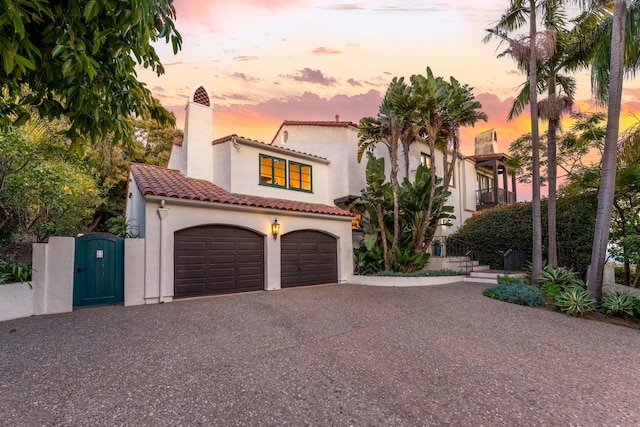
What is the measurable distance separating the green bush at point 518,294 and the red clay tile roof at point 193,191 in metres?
6.27

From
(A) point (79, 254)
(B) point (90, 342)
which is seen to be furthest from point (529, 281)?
(A) point (79, 254)

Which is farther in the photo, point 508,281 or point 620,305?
point 508,281

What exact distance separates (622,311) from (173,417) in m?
10.0

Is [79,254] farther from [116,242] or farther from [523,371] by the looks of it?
[523,371]

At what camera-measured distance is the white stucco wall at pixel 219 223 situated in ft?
28.0

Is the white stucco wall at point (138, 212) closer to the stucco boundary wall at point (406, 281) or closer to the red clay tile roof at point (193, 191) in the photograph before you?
the red clay tile roof at point (193, 191)

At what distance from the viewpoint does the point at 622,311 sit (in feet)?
25.5

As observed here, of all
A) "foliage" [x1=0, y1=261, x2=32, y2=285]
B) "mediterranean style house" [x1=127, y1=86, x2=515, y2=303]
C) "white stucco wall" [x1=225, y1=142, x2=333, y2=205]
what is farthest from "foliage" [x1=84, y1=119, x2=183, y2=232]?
"foliage" [x1=0, y1=261, x2=32, y2=285]

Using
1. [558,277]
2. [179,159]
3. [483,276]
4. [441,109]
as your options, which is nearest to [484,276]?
[483,276]

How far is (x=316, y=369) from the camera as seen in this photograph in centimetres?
415

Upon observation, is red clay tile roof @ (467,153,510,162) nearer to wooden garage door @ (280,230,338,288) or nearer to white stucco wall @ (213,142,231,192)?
wooden garage door @ (280,230,338,288)

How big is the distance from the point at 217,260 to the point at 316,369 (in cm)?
657

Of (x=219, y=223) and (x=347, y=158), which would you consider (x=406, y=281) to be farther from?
(x=219, y=223)

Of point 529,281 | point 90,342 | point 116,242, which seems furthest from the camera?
point 529,281
